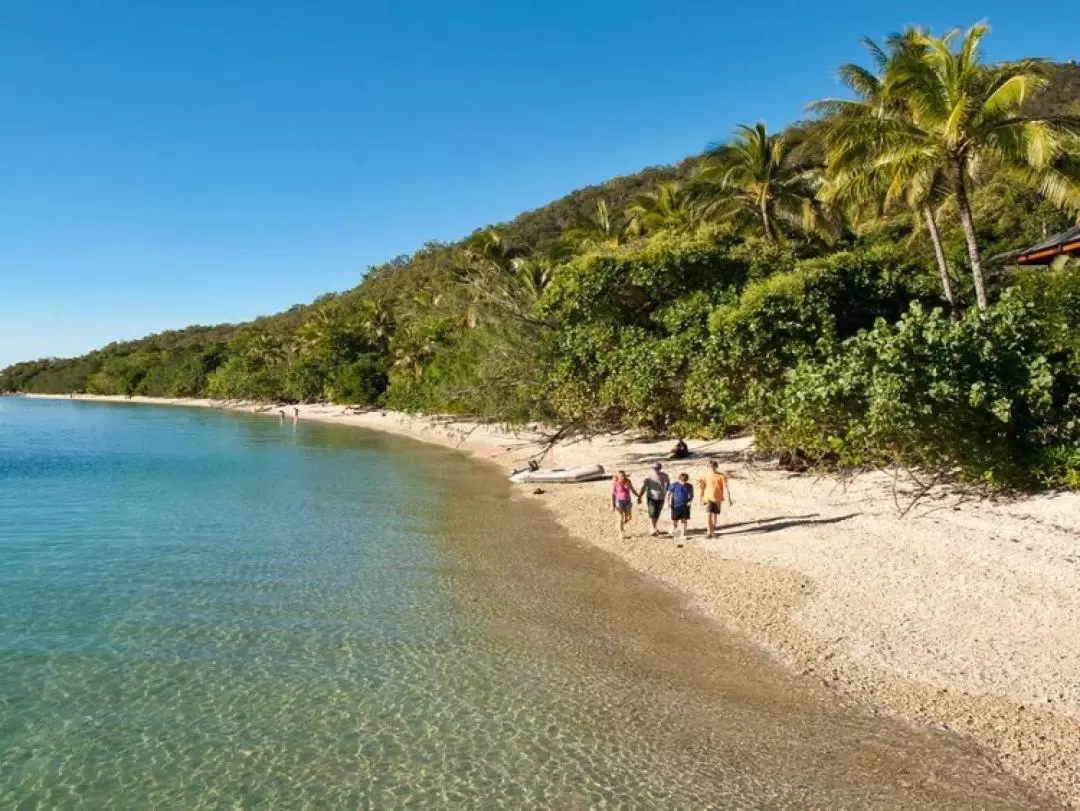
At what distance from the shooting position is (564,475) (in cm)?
2386

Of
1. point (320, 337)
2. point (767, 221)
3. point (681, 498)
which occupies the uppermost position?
point (767, 221)

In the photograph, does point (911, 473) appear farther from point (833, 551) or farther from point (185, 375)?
point (185, 375)

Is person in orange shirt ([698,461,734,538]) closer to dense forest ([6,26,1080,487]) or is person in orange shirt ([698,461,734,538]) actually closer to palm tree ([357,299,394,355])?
dense forest ([6,26,1080,487])

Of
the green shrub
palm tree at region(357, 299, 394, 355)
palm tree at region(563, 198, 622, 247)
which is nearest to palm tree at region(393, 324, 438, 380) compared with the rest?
palm tree at region(357, 299, 394, 355)

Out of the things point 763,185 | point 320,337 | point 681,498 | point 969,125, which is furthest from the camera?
point 320,337

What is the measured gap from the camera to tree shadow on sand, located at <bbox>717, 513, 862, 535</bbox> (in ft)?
48.6

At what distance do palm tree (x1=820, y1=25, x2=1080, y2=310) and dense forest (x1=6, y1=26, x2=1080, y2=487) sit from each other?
0.05m

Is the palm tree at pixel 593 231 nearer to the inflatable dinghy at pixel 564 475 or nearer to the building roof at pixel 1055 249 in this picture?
the inflatable dinghy at pixel 564 475

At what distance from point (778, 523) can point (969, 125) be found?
988cm

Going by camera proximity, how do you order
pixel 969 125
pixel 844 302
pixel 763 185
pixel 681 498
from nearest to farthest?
1. pixel 681 498
2. pixel 969 125
3. pixel 844 302
4. pixel 763 185

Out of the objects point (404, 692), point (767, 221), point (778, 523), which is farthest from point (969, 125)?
point (404, 692)

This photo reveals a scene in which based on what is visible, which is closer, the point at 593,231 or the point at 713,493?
the point at 713,493

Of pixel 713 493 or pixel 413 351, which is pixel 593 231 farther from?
pixel 713 493

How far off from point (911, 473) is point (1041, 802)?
10107mm
